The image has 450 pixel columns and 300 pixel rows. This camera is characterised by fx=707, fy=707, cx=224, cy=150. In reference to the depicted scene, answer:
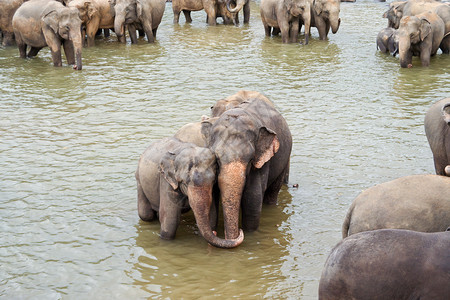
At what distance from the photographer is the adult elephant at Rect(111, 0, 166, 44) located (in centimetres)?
1594

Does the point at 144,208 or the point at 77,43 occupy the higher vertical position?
the point at 77,43

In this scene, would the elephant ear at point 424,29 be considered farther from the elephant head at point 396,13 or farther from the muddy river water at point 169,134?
the elephant head at point 396,13

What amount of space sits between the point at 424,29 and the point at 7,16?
29.5 ft

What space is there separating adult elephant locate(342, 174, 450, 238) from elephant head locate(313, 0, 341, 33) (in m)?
11.5

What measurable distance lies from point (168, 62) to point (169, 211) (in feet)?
28.0

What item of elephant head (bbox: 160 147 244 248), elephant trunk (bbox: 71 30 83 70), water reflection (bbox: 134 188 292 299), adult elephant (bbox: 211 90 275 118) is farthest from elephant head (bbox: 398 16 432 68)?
elephant head (bbox: 160 147 244 248)

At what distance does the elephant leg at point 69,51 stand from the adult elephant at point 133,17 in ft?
7.70

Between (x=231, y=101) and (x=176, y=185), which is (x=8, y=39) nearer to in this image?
(x=231, y=101)

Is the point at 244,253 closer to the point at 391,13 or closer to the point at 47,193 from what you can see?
the point at 47,193

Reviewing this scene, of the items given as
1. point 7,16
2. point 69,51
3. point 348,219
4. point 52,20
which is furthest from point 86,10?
point 348,219

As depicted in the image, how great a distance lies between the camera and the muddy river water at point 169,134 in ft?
18.3

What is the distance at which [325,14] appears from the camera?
1605 centimetres

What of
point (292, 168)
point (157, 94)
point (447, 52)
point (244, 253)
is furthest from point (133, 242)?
point (447, 52)

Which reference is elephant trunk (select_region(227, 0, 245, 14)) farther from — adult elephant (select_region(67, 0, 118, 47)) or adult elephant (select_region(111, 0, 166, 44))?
adult elephant (select_region(67, 0, 118, 47))
